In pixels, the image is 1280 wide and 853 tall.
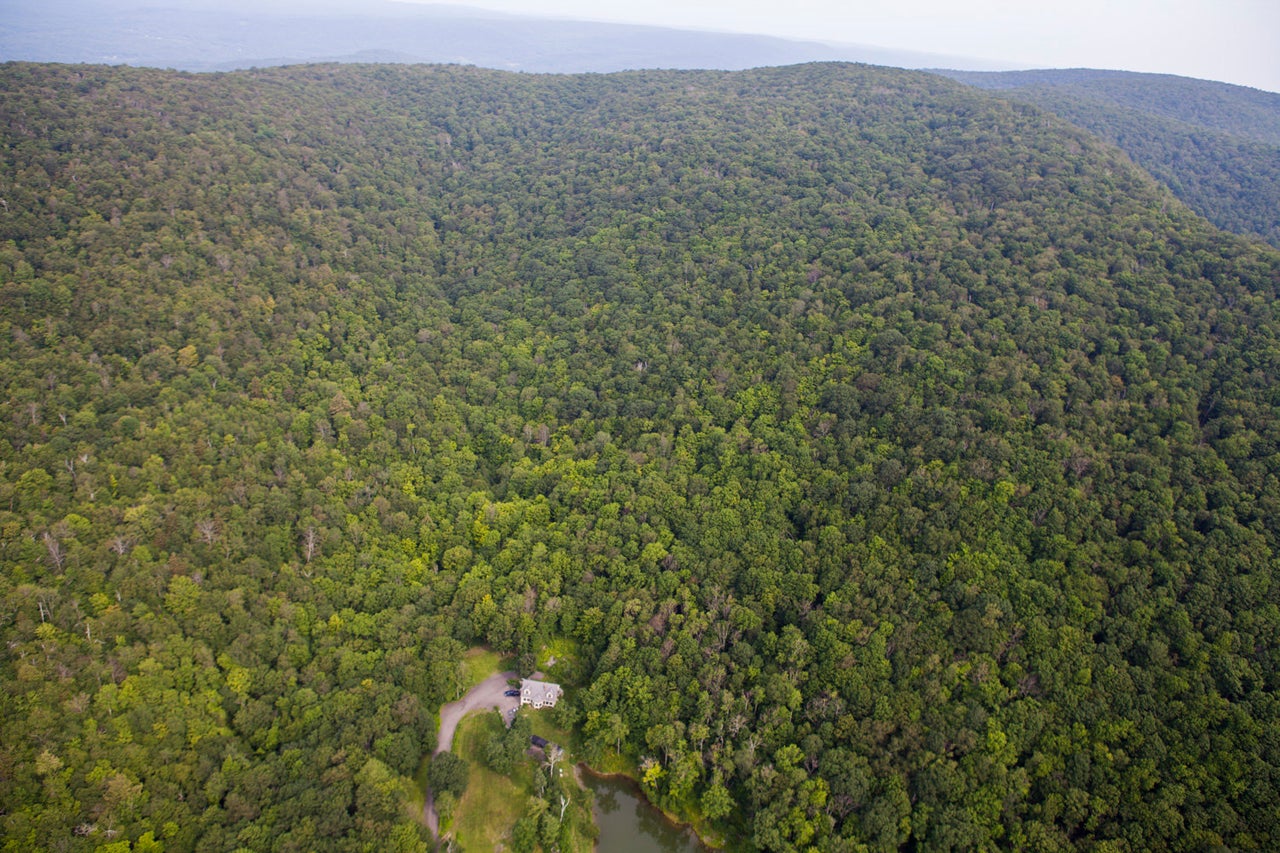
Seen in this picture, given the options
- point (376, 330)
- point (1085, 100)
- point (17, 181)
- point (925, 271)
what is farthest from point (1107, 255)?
point (17, 181)

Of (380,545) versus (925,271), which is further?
(925,271)

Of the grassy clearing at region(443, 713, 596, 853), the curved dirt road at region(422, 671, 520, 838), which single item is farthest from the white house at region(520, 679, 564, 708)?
the grassy clearing at region(443, 713, 596, 853)

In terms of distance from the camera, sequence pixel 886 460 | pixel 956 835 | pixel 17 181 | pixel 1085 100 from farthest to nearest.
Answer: pixel 1085 100
pixel 17 181
pixel 886 460
pixel 956 835

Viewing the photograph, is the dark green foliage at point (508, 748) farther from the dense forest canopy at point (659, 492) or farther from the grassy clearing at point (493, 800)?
the dense forest canopy at point (659, 492)

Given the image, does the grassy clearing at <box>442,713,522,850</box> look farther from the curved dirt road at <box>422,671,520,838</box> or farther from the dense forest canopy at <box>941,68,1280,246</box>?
the dense forest canopy at <box>941,68,1280,246</box>

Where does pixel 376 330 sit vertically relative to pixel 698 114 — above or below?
below

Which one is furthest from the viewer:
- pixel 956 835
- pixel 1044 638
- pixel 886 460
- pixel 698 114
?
pixel 698 114

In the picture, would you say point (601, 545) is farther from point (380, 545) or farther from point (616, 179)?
point (616, 179)
